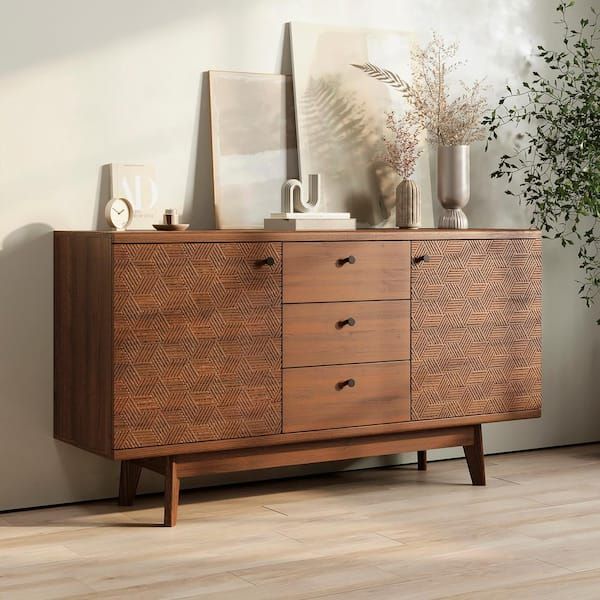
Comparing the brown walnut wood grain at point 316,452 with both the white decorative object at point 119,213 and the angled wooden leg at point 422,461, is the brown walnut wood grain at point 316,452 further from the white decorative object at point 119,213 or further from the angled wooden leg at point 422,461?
the white decorative object at point 119,213

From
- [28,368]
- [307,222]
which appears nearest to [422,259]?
[307,222]

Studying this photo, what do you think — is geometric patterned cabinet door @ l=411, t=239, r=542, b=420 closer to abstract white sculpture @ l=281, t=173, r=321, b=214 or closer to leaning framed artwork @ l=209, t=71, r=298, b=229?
abstract white sculpture @ l=281, t=173, r=321, b=214

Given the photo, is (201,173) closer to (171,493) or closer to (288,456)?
(288,456)

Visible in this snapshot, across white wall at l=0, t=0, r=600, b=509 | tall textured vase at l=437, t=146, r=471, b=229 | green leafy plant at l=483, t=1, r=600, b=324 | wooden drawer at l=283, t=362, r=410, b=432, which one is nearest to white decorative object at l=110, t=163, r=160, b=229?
white wall at l=0, t=0, r=600, b=509

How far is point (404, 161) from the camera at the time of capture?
420 cm

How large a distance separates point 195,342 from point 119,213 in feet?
1.72

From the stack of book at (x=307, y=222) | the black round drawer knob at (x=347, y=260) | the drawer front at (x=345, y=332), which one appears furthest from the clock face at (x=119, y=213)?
the black round drawer knob at (x=347, y=260)

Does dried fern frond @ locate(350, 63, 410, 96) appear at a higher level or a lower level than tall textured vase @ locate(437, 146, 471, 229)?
higher

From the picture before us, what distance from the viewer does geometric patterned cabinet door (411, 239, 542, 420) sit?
387 cm

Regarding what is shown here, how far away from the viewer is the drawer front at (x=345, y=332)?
3630 millimetres

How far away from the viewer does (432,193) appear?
4.40m

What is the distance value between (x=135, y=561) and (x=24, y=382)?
84 cm

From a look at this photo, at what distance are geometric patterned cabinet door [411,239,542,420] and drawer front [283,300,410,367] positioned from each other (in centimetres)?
7

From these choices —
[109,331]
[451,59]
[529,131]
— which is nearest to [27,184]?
[109,331]
